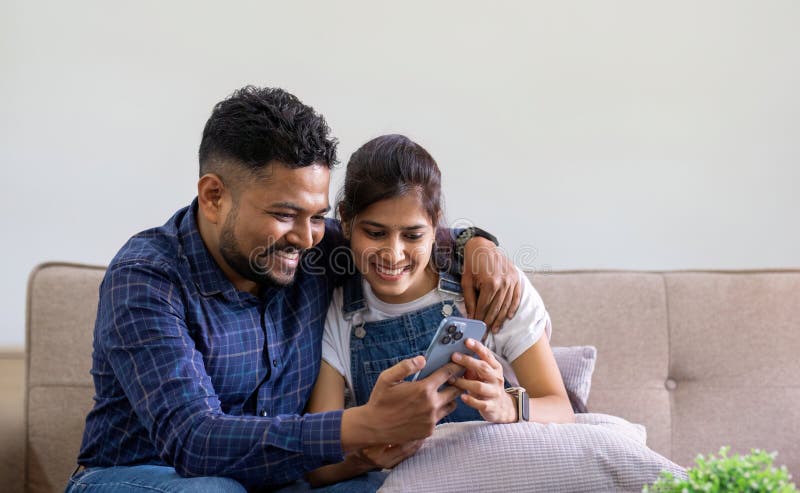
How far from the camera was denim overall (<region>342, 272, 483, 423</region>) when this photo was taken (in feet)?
5.36

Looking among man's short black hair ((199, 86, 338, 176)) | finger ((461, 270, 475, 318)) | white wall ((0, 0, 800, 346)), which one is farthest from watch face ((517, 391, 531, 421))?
white wall ((0, 0, 800, 346))

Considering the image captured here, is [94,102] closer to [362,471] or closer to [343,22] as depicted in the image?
[343,22]

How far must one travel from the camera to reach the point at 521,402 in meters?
1.44

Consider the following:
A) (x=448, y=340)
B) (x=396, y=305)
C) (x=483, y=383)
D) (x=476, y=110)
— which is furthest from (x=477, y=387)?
(x=476, y=110)

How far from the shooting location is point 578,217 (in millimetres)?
2338

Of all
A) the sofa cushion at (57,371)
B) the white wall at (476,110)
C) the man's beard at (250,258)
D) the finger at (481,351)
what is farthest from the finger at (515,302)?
the sofa cushion at (57,371)

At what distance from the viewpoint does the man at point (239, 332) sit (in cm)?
129

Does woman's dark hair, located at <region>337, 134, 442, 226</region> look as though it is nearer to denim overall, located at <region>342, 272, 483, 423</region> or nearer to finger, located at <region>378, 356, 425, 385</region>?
denim overall, located at <region>342, 272, 483, 423</region>

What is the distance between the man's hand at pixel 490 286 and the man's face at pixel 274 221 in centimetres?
33

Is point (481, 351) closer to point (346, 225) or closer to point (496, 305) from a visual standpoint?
point (496, 305)

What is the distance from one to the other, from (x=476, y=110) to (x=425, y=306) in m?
0.86

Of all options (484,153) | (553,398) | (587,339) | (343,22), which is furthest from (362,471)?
(343,22)

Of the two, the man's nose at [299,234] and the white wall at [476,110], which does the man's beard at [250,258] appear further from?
the white wall at [476,110]

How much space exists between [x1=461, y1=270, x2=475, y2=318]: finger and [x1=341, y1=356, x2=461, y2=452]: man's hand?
11.9 inches
